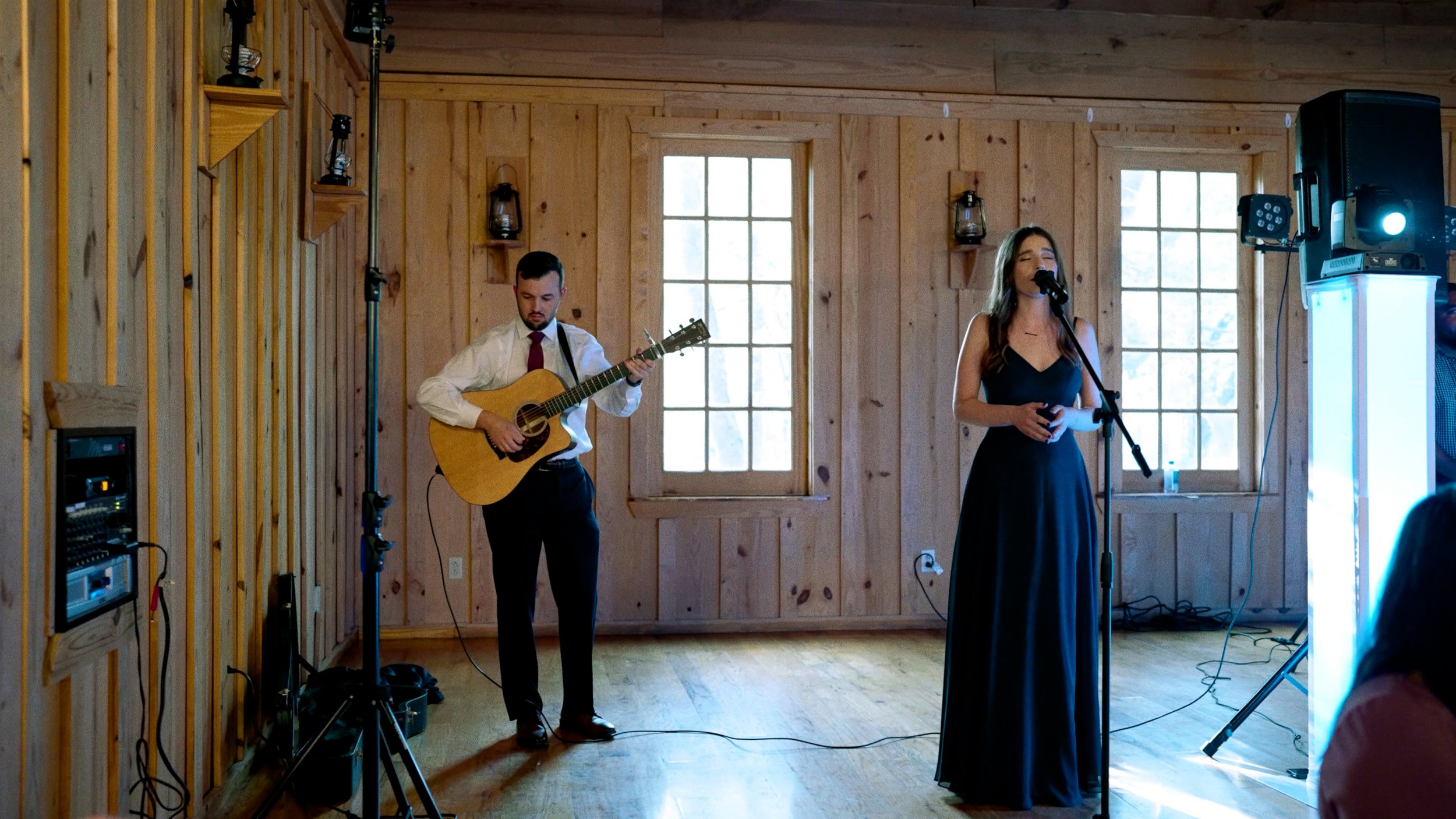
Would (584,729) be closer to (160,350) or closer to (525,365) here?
(525,365)

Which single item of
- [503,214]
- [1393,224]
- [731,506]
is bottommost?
[731,506]

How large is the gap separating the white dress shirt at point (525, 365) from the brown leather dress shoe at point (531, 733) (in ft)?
2.63

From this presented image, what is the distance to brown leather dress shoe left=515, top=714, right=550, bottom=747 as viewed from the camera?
129 inches

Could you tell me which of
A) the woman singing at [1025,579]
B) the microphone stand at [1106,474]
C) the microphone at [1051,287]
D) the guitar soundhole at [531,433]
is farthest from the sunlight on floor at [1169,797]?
the guitar soundhole at [531,433]

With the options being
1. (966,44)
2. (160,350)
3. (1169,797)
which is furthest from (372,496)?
(966,44)

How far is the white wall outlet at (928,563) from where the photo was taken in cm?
512

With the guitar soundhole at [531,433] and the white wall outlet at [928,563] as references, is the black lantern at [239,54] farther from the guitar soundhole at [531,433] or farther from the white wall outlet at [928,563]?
the white wall outlet at [928,563]

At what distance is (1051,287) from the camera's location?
2596 mm

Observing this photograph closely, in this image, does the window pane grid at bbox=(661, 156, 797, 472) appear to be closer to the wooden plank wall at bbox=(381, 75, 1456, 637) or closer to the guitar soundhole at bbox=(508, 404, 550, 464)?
the wooden plank wall at bbox=(381, 75, 1456, 637)

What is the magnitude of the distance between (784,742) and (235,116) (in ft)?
7.44

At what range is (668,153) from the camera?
5051mm

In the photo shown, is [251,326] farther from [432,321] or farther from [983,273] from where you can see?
[983,273]

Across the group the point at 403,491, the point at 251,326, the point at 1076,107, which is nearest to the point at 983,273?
the point at 1076,107

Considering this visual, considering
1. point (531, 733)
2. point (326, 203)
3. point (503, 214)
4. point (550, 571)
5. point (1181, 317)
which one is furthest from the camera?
point (1181, 317)
